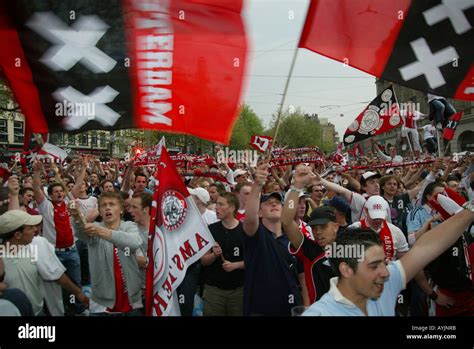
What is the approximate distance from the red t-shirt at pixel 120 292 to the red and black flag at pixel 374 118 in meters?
4.18

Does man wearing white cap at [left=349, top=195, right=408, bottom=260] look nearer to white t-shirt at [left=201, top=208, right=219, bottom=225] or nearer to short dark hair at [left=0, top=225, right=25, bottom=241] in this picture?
white t-shirt at [left=201, top=208, right=219, bottom=225]

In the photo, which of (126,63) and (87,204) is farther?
(87,204)

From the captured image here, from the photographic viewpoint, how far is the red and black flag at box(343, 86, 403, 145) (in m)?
7.30

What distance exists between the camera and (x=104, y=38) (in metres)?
3.68

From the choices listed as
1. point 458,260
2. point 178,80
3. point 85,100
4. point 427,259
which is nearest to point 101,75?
point 85,100

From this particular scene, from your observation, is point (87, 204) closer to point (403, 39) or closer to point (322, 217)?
point (322, 217)

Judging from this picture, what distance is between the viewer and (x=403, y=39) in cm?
362

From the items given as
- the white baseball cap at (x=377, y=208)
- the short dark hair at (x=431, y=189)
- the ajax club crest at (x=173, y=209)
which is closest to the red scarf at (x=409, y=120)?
the short dark hair at (x=431, y=189)

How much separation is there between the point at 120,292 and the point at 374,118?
4.88 meters

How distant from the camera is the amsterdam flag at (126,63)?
364cm

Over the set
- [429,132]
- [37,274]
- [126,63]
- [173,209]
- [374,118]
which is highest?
[126,63]

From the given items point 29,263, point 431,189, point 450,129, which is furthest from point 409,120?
point 29,263

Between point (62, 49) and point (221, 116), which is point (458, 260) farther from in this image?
point (62, 49)

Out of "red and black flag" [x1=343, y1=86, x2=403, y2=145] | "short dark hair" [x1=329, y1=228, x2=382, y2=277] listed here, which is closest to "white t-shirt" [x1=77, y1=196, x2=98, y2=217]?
"red and black flag" [x1=343, y1=86, x2=403, y2=145]
